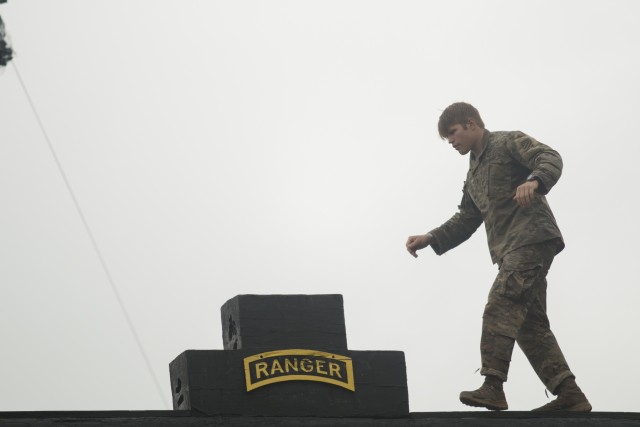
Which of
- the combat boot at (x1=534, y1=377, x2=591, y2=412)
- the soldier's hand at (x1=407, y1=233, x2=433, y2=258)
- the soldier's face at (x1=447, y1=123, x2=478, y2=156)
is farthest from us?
the soldier's hand at (x1=407, y1=233, x2=433, y2=258)

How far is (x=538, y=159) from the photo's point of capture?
8.80 m

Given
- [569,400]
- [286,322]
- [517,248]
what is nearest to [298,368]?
[286,322]

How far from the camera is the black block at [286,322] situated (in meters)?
8.21

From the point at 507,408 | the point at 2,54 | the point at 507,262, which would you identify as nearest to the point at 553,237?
the point at 507,262

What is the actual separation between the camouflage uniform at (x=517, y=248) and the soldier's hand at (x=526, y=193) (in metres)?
0.12

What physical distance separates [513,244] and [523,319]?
530 mm

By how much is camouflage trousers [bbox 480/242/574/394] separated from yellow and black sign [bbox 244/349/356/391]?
1.02 metres

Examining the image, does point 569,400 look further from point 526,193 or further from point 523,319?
point 526,193

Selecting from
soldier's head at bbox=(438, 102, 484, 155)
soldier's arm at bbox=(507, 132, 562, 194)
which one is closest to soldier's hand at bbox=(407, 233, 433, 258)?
soldier's head at bbox=(438, 102, 484, 155)

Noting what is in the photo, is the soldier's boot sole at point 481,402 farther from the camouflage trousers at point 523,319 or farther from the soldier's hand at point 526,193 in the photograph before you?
the soldier's hand at point 526,193

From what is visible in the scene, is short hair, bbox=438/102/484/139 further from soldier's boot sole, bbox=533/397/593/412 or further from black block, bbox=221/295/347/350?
soldier's boot sole, bbox=533/397/593/412

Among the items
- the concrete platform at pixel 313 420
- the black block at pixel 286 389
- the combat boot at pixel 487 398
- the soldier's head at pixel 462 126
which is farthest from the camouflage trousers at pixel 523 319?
the soldier's head at pixel 462 126

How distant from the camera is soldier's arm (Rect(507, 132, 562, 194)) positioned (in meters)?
8.55

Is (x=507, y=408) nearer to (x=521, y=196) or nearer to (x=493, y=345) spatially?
(x=493, y=345)
